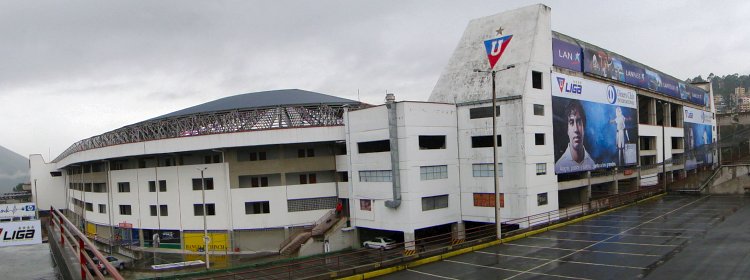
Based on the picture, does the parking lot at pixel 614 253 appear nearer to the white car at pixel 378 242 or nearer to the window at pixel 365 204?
the white car at pixel 378 242

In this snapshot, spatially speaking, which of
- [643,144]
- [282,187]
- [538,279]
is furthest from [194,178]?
[643,144]

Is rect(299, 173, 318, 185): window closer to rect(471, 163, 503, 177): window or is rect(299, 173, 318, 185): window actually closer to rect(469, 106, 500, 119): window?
rect(471, 163, 503, 177): window

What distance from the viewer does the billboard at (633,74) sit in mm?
52094

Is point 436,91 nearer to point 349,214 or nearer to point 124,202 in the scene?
point 349,214

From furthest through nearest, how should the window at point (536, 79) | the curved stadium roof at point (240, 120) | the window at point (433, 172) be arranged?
1. the curved stadium roof at point (240, 120)
2. the window at point (536, 79)
3. the window at point (433, 172)

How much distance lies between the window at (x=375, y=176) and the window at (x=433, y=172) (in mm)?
2813

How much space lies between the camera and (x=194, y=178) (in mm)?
51094

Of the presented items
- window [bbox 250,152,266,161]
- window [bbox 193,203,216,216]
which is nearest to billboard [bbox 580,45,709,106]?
window [bbox 250,152,266,161]

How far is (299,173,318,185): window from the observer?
50969 millimetres

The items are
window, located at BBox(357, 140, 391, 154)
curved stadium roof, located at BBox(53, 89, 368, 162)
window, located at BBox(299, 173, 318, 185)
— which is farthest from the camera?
window, located at BBox(299, 173, 318, 185)

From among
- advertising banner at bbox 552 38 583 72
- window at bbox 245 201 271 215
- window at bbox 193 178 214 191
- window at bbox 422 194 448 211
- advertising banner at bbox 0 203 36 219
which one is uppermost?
advertising banner at bbox 552 38 583 72

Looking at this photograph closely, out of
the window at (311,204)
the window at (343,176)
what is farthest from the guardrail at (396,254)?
the window at (343,176)

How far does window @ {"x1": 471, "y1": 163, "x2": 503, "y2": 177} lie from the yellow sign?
25.9m

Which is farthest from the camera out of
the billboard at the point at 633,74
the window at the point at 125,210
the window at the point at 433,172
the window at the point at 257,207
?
the window at the point at 125,210
